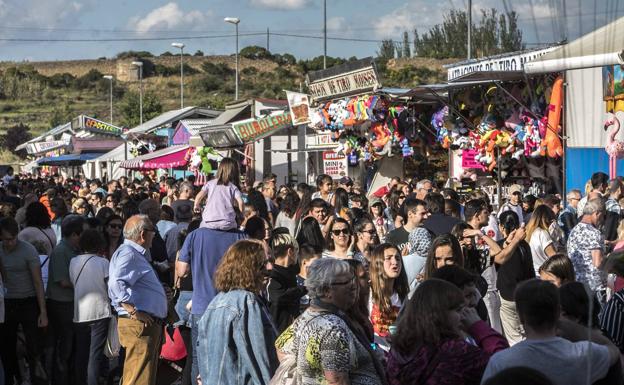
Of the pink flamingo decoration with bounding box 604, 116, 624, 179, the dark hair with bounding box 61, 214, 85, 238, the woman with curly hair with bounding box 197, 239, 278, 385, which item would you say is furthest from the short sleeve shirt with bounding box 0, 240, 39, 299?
the pink flamingo decoration with bounding box 604, 116, 624, 179

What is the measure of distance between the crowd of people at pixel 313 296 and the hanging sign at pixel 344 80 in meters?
6.30

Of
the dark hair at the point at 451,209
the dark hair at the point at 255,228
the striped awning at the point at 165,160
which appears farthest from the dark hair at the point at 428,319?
the striped awning at the point at 165,160

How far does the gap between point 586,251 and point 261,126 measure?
1503cm

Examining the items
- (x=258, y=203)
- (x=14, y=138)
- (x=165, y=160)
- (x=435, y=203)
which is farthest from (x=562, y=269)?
(x=14, y=138)

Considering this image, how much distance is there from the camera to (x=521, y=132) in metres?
15.3

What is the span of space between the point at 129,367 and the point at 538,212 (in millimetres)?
4011

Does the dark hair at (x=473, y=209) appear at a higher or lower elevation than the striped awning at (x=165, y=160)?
lower

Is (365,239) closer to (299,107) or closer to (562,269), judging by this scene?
(562,269)

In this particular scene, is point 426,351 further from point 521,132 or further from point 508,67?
point 508,67

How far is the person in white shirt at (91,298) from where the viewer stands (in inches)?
326

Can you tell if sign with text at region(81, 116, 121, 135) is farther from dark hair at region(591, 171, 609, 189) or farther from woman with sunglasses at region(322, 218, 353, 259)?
woman with sunglasses at region(322, 218, 353, 259)

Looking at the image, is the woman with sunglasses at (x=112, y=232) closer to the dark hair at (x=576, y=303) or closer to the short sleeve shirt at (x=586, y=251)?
the short sleeve shirt at (x=586, y=251)

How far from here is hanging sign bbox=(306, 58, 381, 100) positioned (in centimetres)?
1880

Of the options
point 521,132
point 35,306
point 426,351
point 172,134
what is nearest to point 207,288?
point 35,306
